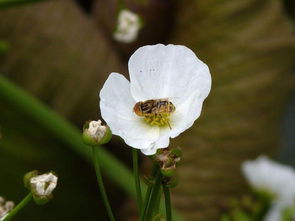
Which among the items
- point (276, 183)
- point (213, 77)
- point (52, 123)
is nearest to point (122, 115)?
point (52, 123)

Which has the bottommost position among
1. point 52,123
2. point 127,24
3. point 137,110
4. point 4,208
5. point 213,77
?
point 4,208

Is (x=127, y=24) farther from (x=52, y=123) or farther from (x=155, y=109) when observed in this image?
(x=155, y=109)

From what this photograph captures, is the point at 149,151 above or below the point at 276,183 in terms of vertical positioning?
below

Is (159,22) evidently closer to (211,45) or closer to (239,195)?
(211,45)

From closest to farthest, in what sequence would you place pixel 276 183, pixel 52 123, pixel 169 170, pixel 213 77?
pixel 169 170
pixel 52 123
pixel 276 183
pixel 213 77

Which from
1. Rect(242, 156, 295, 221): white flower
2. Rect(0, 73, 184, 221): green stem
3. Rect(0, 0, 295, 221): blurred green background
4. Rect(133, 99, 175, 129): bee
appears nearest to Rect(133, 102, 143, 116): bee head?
Rect(133, 99, 175, 129): bee

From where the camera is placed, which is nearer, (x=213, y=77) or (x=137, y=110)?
(x=137, y=110)

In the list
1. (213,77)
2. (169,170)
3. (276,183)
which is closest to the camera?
(169,170)

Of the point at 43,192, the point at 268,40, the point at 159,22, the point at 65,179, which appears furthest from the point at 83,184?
the point at 43,192

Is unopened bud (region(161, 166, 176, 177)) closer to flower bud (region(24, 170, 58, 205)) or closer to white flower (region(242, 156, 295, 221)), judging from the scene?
flower bud (region(24, 170, 58, 205))
